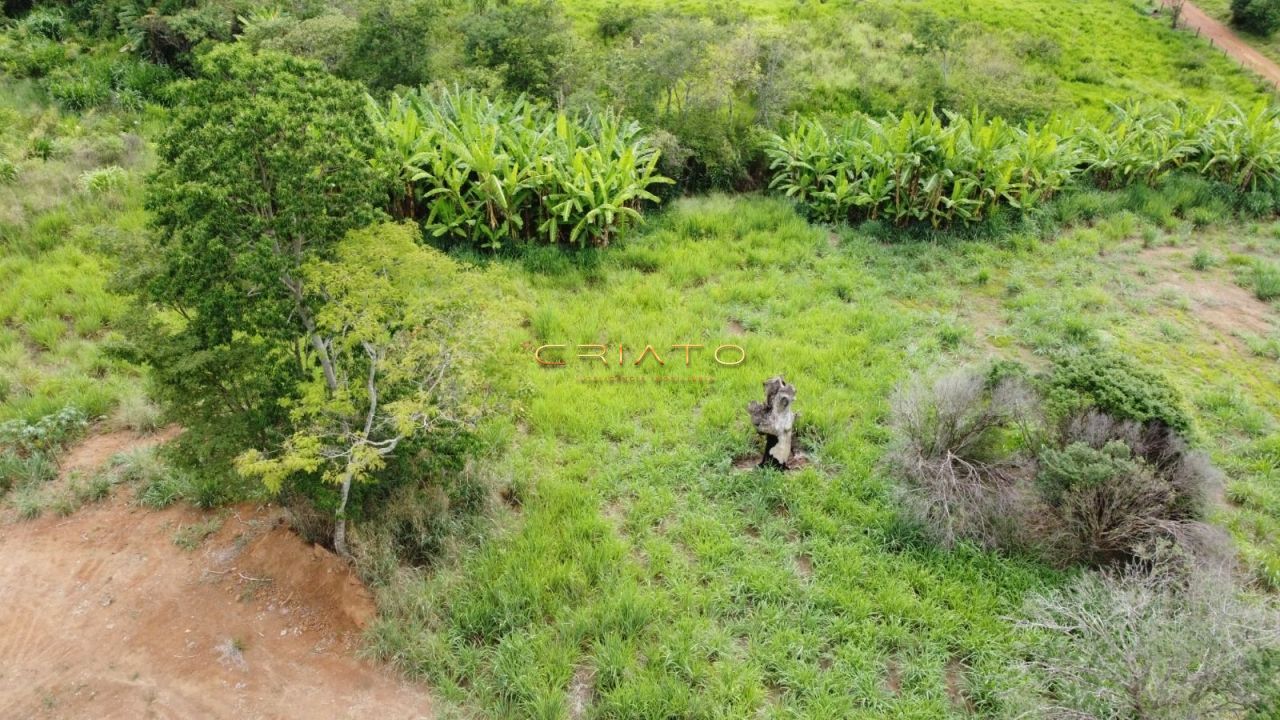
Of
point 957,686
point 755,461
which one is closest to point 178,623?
point 755,461

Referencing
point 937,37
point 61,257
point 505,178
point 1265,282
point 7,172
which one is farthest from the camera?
point 937,37

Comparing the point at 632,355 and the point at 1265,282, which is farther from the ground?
the point at 632,355

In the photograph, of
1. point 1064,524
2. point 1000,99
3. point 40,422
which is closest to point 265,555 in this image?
point 40,422

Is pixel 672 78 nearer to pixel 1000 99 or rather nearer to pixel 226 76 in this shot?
pixel 1000 99

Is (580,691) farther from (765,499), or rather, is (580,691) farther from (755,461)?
(755,461)

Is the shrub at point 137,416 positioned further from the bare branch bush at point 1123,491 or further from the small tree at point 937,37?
the small tree at point 937,37

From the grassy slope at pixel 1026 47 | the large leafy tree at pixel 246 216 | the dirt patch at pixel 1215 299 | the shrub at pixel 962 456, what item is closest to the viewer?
the large leafy tree at pixel 246 216

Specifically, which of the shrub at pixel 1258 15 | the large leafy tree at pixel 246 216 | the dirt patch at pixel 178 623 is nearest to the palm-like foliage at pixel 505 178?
the large leafy tree at pixel 246 216
